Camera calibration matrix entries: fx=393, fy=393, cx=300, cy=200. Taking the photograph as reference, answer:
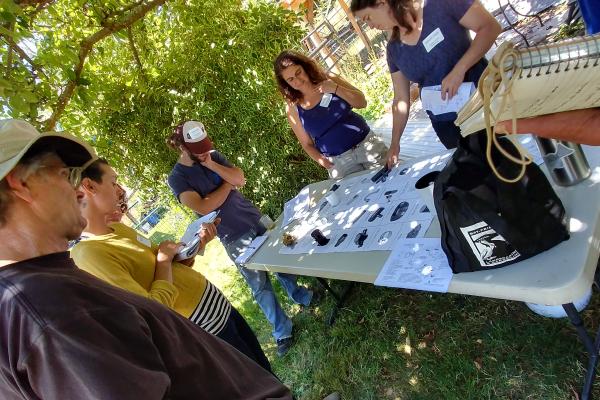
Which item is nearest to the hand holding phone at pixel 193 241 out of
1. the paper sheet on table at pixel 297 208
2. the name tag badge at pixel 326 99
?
the paper sheet on table at pixel 297 208

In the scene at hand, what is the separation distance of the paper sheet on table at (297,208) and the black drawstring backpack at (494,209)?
66.4 inches

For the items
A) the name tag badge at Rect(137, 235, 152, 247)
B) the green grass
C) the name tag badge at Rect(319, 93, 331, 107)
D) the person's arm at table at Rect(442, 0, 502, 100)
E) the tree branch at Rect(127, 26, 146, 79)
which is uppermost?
the tree branch at Rect(127, 26, 146, 79)

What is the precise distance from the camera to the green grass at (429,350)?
1.90 meters

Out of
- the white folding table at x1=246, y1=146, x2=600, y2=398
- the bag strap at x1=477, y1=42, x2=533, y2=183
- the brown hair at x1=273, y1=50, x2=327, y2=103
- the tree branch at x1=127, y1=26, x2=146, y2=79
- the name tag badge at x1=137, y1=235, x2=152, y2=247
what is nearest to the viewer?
the bag strap at x1=477, y1=42, x2=533, y2=183

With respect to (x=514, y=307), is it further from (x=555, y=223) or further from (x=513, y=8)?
(x=513, y=8)

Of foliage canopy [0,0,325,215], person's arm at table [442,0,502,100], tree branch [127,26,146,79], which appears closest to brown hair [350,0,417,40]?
person's arm at table [442,0,502,100]

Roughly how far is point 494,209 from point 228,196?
211 cm

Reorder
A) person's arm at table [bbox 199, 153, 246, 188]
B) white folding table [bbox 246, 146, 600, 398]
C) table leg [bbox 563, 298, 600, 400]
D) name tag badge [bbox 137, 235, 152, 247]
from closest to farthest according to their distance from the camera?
white folding table [bbox 246, 146, 600, 398] < table leg [bbox 563, 298, 600, 400] < name tag badge [bbox 137, 235, 152, 247] < person's arm at table [bbox 199, 153, 246, 188]

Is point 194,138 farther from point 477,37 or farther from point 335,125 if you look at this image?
point 477,37

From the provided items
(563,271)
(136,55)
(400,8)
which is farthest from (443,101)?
(136,55)

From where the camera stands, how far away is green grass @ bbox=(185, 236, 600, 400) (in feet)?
6.24

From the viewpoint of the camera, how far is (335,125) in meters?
2.96

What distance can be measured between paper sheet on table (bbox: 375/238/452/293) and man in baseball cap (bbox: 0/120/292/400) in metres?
0.62

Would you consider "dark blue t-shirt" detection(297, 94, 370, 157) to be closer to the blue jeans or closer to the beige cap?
the blue jeans
